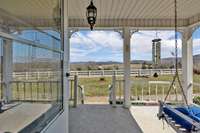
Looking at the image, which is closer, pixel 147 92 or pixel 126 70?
pixel 126 70

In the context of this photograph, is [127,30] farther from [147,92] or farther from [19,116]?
[19,116]

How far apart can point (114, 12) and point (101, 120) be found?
2767 mm

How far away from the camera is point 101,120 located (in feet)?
20.0

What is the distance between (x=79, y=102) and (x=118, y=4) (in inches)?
161

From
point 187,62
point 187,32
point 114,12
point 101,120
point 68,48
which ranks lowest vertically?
point 101,120

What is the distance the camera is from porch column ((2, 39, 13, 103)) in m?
1.52

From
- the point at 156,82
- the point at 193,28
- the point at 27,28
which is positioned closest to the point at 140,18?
the point at 193,28

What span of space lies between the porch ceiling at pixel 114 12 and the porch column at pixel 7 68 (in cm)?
16

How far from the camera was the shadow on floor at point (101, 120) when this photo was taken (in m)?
5.21

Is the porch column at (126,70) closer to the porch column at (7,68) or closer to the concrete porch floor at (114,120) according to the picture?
the concrete porch floor at (114,120)

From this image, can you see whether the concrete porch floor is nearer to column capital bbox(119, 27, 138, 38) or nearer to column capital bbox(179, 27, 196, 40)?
column capital bbox(119, 27, 138, 38)

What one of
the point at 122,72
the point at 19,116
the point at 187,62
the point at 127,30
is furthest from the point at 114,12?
the point at 19,116

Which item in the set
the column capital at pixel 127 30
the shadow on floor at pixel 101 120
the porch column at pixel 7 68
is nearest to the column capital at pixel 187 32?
the column capital at pixel 127 30

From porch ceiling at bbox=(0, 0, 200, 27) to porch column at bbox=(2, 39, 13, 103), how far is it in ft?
0.52
